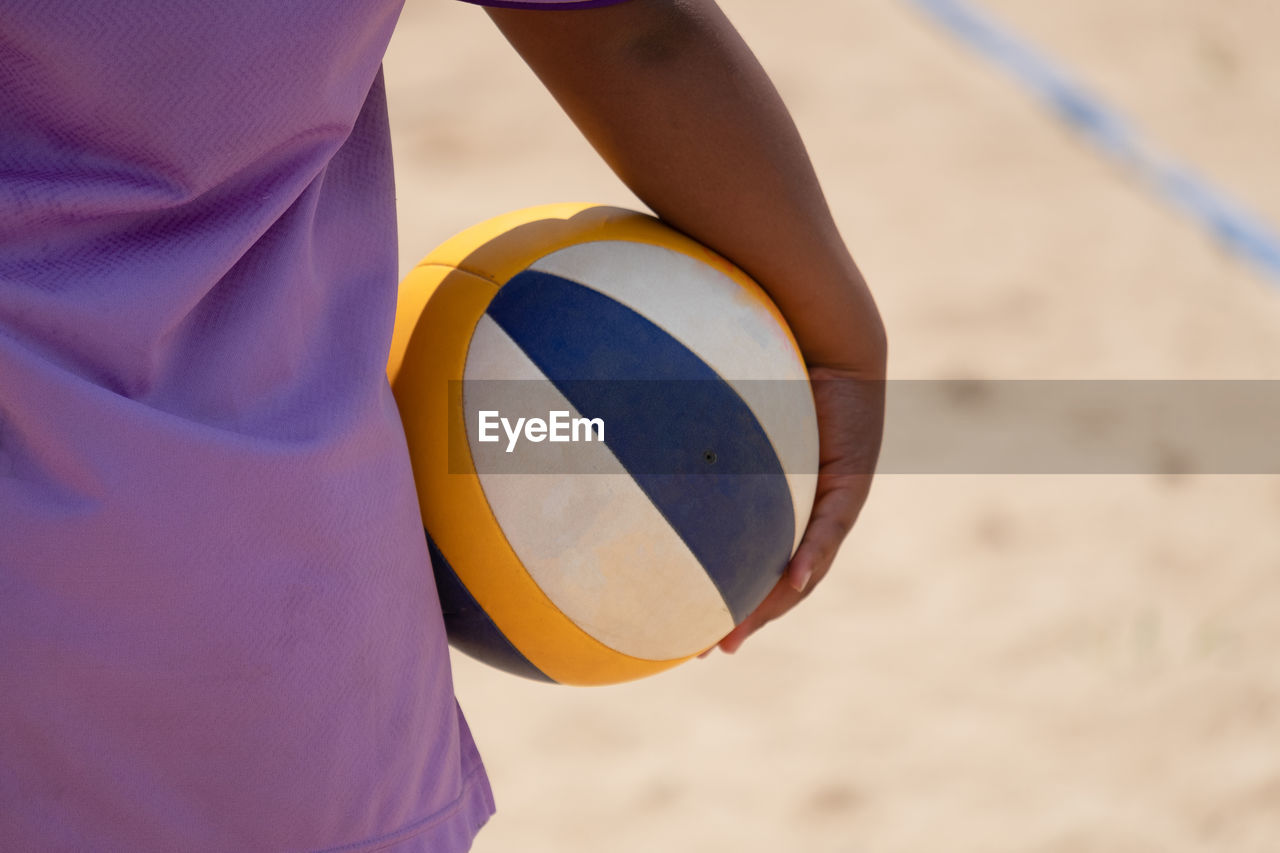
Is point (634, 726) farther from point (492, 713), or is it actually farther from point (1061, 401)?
point (1061, 401)

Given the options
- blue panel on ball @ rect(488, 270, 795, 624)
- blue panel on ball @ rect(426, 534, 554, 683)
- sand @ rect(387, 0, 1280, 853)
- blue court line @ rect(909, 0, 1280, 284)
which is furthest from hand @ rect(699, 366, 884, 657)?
blue court line @ rect(909, 0, 1280, 284)

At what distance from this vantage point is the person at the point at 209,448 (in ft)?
3.34

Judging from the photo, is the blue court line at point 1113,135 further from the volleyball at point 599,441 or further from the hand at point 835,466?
the volleyball at point 599,441

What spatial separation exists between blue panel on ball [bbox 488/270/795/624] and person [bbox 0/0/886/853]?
0.97 feet

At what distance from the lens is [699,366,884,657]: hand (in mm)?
1677

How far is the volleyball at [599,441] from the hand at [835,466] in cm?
6

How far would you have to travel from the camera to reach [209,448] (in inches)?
41.7

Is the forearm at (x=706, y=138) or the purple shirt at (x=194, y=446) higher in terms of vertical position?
the forearm at (x=706, y=138)

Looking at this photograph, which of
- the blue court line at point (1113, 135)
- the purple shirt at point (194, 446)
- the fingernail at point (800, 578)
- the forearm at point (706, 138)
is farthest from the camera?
the blue court line at point (1113, 135)

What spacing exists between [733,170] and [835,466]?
1.43 ft

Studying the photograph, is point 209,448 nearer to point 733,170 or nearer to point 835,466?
point 733,170

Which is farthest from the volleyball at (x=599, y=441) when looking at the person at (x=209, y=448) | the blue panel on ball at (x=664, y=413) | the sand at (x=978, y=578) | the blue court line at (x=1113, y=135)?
the blue court line at (x=1113, y=135)

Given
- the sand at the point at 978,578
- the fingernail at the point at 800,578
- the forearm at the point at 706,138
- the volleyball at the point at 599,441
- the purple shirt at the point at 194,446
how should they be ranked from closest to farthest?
the purple shirt at the point at 194,446 → the forearm at the point at 706,138 → the volleyball at the point at 599,441 → the fingernail at the point at 800,578 → the sand at the point at 978,578

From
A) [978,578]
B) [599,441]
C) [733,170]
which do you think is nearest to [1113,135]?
[978,578]
